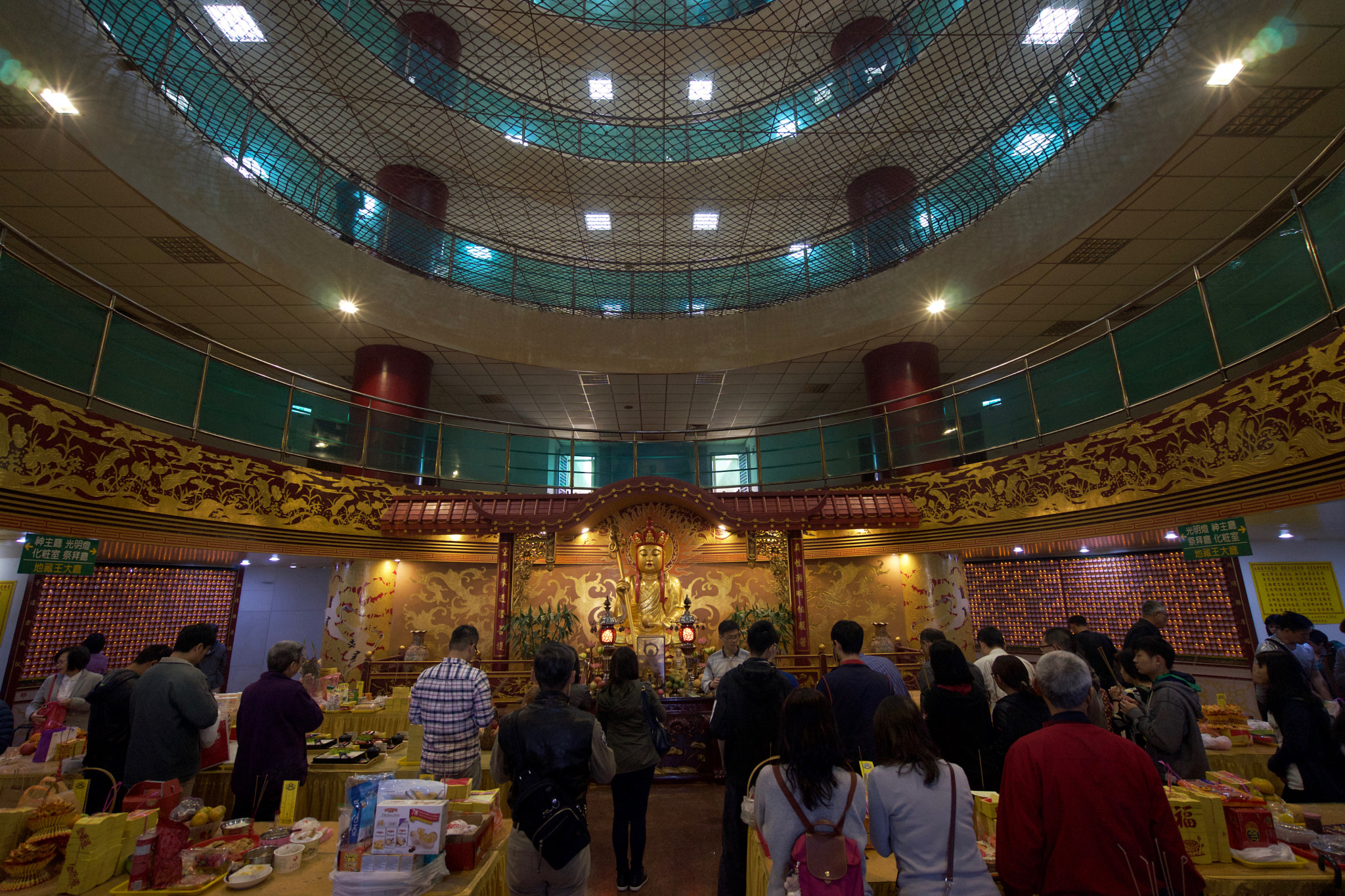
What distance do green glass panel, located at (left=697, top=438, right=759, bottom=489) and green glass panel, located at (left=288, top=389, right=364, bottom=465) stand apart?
19.3ft

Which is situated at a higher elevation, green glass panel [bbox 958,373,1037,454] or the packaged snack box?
green glass panel [bbox 958,373,1037,454]

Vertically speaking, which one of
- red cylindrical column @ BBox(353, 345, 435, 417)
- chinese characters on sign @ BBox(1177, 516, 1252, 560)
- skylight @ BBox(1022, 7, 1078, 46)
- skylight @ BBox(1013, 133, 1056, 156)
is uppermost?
skylight @ BBox(1022, 7, 1078, 46)

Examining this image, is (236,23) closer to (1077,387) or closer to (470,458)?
(470,458)

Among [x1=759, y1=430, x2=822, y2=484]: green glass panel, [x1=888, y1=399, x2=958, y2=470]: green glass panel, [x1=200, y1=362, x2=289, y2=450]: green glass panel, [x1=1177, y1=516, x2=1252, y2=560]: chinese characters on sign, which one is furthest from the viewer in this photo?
[x1=759, y1=430, x2=822, y2=484]: green glass panel

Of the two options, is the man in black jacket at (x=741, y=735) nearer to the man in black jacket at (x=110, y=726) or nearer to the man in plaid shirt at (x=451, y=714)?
the man in plaid shirt at (x=451, y=714)

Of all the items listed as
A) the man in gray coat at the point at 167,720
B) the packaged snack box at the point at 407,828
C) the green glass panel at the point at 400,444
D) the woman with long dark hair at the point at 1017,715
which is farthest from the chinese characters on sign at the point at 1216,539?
the green glass panel at the point at 400,444

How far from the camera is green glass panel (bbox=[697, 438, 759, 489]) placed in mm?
11406

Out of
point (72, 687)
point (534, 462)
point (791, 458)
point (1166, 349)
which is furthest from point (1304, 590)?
point (72, 687)

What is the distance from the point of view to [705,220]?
46.3ft

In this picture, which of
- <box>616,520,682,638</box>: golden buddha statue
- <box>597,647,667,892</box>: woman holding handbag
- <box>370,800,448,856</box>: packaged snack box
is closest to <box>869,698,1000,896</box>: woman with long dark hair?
<box>370,800,448,856</box>: packaged snack box

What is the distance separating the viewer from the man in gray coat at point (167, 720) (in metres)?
3.71

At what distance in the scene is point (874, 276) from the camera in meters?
11.9

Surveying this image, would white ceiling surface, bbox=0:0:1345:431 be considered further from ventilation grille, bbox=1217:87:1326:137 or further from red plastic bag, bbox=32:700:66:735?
red plastic bag, bbox=32:700:66:735

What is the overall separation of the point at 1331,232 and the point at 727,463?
27.7 ft
